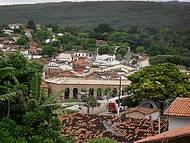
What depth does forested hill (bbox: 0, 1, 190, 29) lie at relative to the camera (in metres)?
154

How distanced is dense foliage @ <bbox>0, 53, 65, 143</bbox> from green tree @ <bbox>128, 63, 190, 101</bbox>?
19969 mm

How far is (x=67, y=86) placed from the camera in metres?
51.3

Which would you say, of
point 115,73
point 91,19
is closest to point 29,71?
point 115,73

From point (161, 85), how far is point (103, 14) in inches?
5215

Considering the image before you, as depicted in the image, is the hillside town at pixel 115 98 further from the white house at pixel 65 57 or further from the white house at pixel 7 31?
the white house at pixel 7 31

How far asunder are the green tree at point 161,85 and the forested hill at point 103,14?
110888 millimetres

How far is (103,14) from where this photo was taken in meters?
164

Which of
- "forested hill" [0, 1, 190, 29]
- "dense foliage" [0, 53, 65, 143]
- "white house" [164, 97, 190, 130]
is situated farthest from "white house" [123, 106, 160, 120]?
"forested hill" [0, 1, 190, 29]

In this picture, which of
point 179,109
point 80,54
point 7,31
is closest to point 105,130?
point 179,109

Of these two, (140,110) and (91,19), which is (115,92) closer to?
(140,110)

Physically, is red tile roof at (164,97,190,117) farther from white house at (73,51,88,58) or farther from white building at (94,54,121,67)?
white house at (73,51,88,58)

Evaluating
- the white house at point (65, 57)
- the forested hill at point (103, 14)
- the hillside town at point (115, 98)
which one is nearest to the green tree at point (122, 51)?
the hillside town at point (115, 98)

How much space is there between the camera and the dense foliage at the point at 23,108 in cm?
1118

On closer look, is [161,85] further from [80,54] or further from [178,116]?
[80,54]
